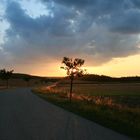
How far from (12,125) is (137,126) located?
4.71 m

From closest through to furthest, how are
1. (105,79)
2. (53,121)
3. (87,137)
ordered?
(87,137) < (53,121) < (105,79)

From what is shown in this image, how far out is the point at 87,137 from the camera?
12.8 m

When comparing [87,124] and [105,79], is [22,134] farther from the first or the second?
[105,79]

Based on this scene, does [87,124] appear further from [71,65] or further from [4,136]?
[71,65]

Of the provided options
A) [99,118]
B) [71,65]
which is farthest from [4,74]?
[99,118]

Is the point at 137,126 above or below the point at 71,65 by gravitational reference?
below

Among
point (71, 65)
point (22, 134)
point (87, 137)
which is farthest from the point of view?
point (71, 65)

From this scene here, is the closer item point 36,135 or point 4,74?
point 36,135

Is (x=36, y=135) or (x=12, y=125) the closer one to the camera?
(x=36, y=135)

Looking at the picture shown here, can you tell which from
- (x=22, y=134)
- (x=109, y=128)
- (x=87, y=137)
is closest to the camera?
(x=87, y=137)

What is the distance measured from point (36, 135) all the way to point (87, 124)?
3621 mm

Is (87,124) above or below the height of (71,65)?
below

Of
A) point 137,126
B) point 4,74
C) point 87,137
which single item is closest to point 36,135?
point 87,137

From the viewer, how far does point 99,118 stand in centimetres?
1922
